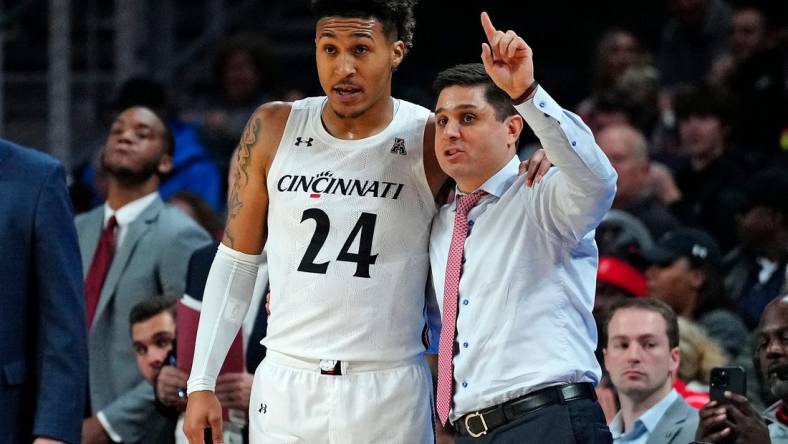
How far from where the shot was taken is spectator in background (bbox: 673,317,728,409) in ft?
18.6

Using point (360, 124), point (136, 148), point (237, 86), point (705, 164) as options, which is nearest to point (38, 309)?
point (360, 124)

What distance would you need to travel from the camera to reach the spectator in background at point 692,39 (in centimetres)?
934

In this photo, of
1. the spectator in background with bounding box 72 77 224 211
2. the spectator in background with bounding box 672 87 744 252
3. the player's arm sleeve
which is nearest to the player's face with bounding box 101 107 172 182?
the spectator in background with bounding box 72 77 224 211

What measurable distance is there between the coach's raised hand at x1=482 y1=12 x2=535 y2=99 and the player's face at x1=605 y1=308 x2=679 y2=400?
5.40 feet

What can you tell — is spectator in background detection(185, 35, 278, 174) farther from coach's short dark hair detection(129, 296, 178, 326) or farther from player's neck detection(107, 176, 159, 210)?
coach's short dark hair detection(129, 296, 178, 326)

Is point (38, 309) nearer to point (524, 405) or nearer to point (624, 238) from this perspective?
point (524, 405)

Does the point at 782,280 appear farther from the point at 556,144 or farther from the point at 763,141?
the point at 556,144

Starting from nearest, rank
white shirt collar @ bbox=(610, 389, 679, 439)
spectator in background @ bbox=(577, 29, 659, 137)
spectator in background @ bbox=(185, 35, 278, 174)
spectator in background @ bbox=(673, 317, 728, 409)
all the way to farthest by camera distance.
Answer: white shirt collar @ bbox=(610, 389, 679, 439)
spectator in background @ bbox=(673, 317, 728, 409)
spectator in background @ bbox=(577, 29, 659, 137)
spectator in background @ bbox=(185, 35, 278, 174)

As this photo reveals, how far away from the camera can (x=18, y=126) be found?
31.7 ft

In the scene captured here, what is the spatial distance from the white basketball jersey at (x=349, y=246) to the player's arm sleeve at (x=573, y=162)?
54 centimetres

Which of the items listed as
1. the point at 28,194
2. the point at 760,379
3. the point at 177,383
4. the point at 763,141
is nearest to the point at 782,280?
the point at 760,379

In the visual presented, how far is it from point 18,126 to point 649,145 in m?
4.26

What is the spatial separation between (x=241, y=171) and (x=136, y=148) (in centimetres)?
244

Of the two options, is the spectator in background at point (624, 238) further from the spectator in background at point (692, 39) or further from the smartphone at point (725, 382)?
the spectator in background at point (692, 39)
